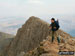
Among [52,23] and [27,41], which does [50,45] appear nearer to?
[52,23]

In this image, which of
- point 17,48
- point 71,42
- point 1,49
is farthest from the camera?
point 1,49

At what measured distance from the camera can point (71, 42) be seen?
2333cm

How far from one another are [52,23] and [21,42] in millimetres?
82799

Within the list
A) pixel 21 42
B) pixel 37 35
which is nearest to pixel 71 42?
pixel 37 35

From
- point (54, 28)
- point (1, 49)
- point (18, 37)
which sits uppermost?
point (54, 28)

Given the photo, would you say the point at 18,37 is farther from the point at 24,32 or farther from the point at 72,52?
the point at 72,52

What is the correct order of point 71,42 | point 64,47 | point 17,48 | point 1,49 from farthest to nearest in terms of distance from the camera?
point 1,49 → point 17,48 → point 71,42 → point 64,47

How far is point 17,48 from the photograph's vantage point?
10250 cm

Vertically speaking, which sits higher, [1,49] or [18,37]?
[18,37]

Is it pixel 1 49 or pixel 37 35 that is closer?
pixel 37 35

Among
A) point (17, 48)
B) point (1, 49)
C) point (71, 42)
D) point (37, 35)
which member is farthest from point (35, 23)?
point (71, 42)

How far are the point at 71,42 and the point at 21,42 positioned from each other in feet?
264

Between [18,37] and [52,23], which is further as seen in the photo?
[18,37]

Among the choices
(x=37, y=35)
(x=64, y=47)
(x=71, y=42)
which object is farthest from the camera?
(x=37, y=35)
